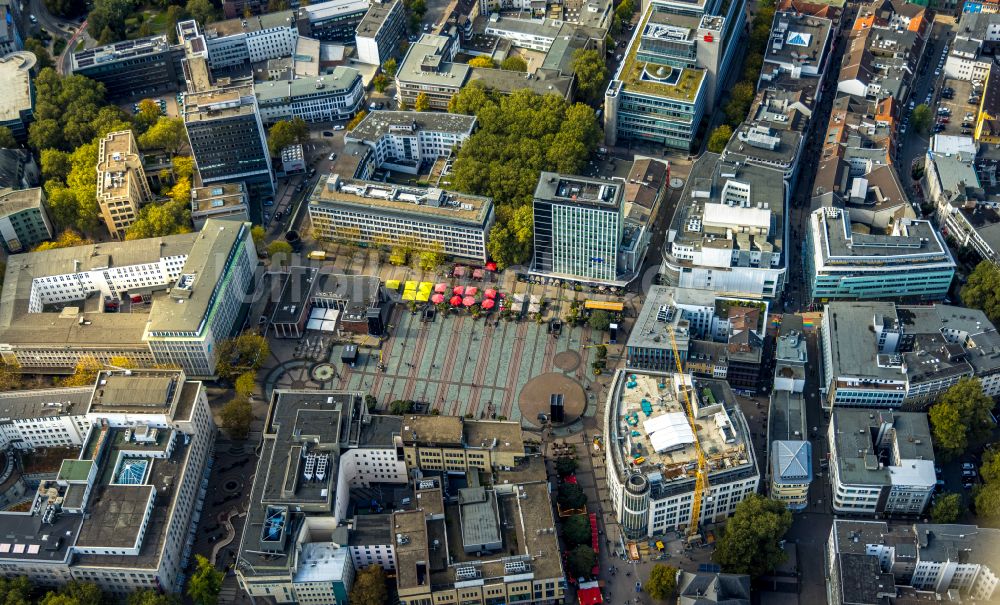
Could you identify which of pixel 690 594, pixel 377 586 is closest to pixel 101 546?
pixel 377 586

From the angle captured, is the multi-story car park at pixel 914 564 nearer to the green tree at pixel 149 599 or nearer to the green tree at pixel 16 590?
the green tree at pixel 149 599

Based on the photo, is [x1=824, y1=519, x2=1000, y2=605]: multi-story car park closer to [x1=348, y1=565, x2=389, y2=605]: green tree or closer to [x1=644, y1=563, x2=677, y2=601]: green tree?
[x1=644, y1=563, x2=677, y2=601]: green tree

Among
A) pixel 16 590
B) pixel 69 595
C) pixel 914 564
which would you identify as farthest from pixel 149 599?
pixel 914 564

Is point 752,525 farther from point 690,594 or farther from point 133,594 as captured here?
point 133,594

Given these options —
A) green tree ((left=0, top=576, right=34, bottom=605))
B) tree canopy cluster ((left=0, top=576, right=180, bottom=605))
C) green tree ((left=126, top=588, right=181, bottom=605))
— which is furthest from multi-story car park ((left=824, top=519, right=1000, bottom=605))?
green tree ((left=0, top=576, right=34, bottom=605))

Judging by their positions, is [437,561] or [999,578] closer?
[999,578]

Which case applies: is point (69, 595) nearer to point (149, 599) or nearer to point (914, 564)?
point (149, 599)
